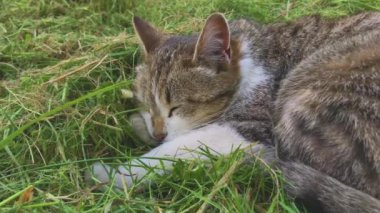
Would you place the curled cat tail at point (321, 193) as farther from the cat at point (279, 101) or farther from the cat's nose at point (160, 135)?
the cat's nose at point (160, 135)

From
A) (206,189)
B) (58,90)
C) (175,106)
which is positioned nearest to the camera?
(206,189)

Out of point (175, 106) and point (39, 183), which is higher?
point (175, 106)

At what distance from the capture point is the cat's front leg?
10.2 ft

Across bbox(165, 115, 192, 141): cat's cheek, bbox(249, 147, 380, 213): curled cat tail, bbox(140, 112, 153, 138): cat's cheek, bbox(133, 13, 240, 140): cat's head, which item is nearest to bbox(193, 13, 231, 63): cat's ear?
bbox(133, 13, 240, 140): cat's head

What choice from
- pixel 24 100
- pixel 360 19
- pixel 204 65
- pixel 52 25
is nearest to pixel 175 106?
pixel 204 65

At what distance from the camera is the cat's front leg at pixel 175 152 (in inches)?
123

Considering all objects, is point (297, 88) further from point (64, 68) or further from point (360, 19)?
point (64, 68)

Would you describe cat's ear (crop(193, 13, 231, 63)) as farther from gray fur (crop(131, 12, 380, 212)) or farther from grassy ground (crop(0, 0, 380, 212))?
grassy ground (crop(0, 0, 380, 212))

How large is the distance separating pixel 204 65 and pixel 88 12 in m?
2.25

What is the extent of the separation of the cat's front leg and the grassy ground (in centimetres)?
9

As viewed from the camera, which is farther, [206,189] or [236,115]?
[236,115]

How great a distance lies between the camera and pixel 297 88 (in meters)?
3.37

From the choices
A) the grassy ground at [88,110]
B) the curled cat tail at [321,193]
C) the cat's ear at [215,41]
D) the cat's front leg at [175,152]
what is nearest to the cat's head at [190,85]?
the cat's ear at [215,41]

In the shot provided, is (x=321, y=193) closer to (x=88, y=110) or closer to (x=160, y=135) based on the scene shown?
(x=160, y=135)
